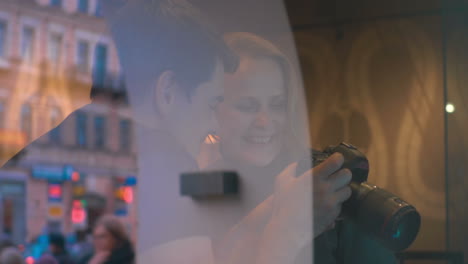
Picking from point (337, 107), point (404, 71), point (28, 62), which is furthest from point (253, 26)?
point (28, 62)

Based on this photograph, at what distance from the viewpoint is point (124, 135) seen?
216 cm

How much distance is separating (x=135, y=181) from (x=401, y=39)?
104 centimetres

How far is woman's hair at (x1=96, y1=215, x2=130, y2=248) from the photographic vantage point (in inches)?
77.1

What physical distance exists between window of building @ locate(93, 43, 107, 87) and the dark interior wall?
0.68 meters

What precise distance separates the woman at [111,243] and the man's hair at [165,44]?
0.47 metres

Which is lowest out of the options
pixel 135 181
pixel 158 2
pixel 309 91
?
pixel 135 181

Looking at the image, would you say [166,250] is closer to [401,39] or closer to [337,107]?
[337,107]

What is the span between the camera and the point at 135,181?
213 centimetres

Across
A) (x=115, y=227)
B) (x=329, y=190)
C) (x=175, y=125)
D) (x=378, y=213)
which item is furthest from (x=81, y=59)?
(x=378, y=213)

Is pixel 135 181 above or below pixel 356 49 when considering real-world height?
below

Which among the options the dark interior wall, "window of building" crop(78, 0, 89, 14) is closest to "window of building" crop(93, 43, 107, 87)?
"window of building" crop(78, 0, 89, 14)

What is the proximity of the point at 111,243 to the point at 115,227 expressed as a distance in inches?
2.0

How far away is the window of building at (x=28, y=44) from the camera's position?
81.4 inches

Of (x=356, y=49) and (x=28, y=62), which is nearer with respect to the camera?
(x=28, y=62)
